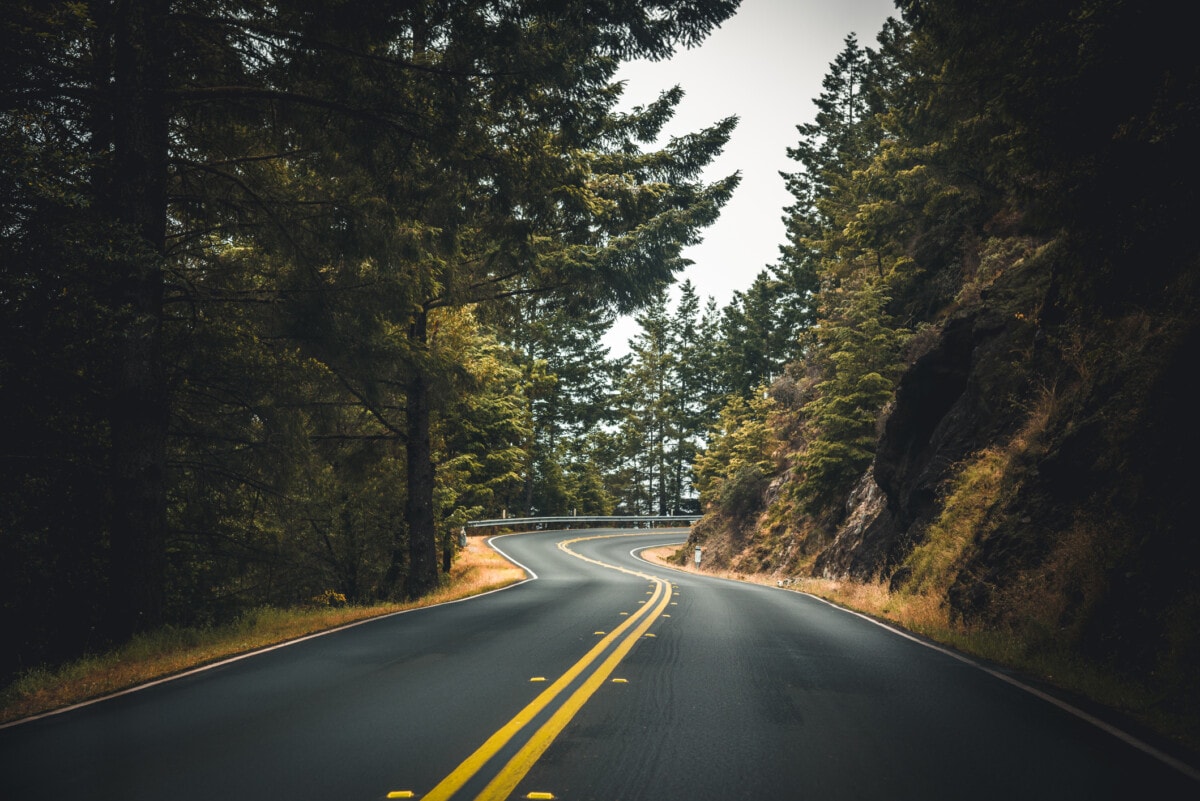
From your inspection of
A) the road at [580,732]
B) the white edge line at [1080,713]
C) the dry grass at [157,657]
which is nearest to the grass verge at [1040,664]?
the white edge line at [1080,713]

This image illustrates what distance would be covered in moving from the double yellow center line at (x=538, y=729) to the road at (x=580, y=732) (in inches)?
0.7

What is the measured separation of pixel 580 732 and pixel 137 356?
299 inches

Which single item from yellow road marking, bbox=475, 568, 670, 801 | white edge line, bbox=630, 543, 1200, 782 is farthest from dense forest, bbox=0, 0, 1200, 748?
yellow road marking, bbox=475, 568, 670, 801

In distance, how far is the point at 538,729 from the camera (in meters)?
4.47

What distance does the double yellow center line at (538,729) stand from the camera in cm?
348

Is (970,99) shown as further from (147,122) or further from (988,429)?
(147,122)

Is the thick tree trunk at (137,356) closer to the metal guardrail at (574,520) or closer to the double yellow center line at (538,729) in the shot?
the double yellow center line at (538,729)

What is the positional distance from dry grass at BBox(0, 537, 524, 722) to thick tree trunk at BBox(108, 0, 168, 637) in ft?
2.62

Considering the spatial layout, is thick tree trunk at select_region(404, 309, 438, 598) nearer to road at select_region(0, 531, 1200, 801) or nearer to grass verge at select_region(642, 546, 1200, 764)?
road at select_region(0, 531, 1200, 801)

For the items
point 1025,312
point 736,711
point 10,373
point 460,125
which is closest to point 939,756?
point 736,711

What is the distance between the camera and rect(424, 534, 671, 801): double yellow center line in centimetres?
348

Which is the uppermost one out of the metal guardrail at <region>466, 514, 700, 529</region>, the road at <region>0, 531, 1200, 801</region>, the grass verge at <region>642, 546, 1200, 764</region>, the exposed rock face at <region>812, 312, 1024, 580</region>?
the exposed rock face at <region>812, 312, 1024, 580</region>

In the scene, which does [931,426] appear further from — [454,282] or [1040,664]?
[454,282]

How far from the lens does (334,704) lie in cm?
516
